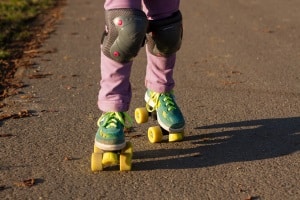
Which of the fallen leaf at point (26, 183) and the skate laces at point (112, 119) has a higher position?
the skate laces at point (112, 119)

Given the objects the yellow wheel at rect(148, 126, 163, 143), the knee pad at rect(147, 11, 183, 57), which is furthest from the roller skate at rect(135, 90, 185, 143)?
the knee pad at rect(147, 11, 183, 57)

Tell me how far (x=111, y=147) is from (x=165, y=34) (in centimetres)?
70

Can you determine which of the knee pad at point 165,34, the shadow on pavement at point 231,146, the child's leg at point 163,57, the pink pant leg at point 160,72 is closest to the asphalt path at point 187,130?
the shadow on pavement at point 231,146

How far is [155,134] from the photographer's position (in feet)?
11.1

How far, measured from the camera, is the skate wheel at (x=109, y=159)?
9.89ft

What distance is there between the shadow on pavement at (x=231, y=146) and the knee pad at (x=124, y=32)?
55 cm

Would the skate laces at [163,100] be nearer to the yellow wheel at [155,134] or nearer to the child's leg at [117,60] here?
the yellow wheel at [155,134]

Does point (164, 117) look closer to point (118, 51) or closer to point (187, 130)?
point (187, 130)

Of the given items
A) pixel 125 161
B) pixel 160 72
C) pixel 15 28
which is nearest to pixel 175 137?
pixel 160 72

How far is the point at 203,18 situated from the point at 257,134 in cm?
505

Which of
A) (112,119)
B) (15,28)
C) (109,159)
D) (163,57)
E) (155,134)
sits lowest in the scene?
(15,28)

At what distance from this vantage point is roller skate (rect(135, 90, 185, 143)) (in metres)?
3.39

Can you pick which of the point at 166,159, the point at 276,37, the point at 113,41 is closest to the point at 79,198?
the point at 166,159

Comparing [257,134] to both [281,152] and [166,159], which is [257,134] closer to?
[281,152]
